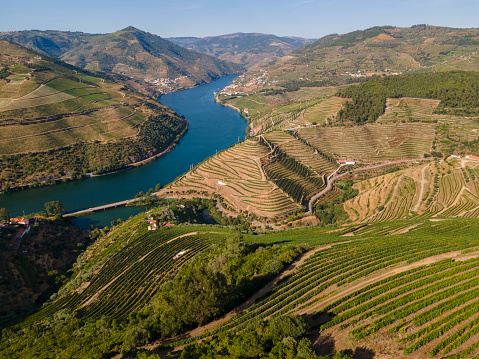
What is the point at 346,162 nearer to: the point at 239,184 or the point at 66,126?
the point at 239,184

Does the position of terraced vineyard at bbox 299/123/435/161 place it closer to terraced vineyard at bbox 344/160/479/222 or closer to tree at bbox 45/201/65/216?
terraced vineyard at bbox 344/160/479/222

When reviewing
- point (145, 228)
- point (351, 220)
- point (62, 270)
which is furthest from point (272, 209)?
point (62, 270)

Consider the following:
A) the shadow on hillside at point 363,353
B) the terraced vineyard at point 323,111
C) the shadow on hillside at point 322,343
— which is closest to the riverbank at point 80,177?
the terraced vineyard at point 323,111

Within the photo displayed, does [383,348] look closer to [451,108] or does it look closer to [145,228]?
[145,228]

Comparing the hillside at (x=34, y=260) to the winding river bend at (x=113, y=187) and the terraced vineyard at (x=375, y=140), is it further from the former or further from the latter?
the terraced vineyard at (x=375, y=140)

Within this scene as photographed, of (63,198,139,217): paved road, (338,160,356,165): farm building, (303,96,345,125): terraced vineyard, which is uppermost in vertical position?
(303,96,345,125): terraced vineyard

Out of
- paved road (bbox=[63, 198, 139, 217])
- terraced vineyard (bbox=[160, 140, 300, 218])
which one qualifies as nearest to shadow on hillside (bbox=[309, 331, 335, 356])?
terraced vineyard (bbox=[160, 140, 300, 218])
